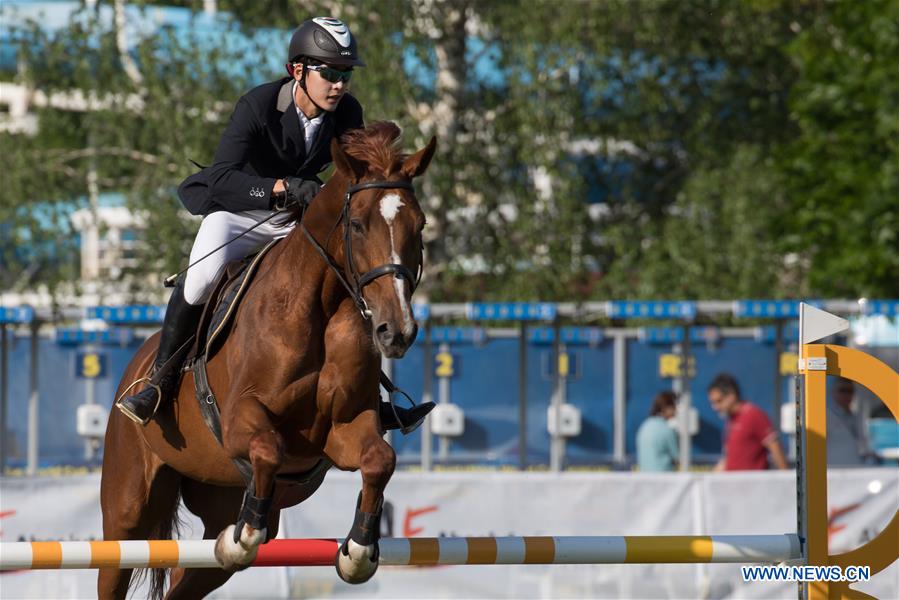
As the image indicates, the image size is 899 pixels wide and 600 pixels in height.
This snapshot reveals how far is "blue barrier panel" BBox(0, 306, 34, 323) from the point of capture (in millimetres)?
13984

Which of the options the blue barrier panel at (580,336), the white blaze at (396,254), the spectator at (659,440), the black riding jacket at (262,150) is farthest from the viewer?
the blue barrier panel at (580,336)

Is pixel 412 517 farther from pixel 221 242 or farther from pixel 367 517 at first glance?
pixel 367 517

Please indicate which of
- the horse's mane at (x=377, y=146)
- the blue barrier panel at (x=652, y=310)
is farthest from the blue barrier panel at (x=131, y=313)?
the horse's mane at (x=377, y=146)

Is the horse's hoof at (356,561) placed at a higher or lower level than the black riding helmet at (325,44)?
lower

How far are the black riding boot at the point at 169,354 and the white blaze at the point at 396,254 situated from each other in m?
1.42

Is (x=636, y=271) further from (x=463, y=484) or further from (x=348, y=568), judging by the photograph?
(x=348, y=568)

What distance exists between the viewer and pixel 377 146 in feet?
16.9

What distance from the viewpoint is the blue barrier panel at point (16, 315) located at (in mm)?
13984

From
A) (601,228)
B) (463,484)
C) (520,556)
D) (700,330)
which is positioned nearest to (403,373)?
(700,330)

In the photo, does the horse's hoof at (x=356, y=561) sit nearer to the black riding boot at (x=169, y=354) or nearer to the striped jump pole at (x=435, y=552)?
Result: the striped jump pole at (x=435, y=552)

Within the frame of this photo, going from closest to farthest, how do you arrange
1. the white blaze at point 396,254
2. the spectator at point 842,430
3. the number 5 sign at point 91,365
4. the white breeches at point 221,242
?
the white blaze at point 396,254
the white breeches at point 221,242
the spectator at point 842,430
the number 5 sign at point 91,365

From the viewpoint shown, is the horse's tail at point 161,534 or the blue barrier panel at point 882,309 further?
the blue barrier panel at point 882,309

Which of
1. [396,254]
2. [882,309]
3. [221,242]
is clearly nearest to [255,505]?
[396,254]

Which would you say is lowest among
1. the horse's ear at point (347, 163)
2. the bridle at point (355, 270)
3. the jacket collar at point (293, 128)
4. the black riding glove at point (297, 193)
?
the bridle at point (355, 270)
